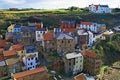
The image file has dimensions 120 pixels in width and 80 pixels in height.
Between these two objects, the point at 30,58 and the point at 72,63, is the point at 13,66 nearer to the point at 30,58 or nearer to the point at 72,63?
the point at 30,58

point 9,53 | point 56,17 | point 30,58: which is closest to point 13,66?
point 30,58

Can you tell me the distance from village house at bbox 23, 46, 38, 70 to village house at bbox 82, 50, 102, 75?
31.9ft

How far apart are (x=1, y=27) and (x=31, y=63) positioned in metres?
24.4

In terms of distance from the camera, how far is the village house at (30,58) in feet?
149

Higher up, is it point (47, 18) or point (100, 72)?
point (47, 18)

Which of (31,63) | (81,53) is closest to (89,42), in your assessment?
(81,53)

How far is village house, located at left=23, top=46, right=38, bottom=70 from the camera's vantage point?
4534 centimetres

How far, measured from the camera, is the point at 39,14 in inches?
3221

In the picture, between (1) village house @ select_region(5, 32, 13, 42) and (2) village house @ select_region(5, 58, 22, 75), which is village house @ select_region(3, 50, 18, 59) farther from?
(1) village house @ select_region(5, 32, 13, 42)

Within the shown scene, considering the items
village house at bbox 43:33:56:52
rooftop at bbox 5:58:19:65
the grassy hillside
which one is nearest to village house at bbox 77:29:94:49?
village house at bbox 43:33:56:52

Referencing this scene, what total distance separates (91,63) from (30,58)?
39.3 feet

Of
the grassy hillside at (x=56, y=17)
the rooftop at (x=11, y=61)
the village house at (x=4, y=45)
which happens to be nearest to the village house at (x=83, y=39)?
the grassy hillside at (x=56, y=17)

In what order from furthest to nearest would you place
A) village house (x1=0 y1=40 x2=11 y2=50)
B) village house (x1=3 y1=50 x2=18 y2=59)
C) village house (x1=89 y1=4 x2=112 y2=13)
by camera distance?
1. village house (x1=89 y1=4 x2=112 y2=13)
2. village house (x1=0 y1=40 x2=11 y2=50)
3. village house (x1=3 y1=50 x2=18 y2=59)

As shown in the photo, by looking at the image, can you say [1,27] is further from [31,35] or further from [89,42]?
[89,42]
